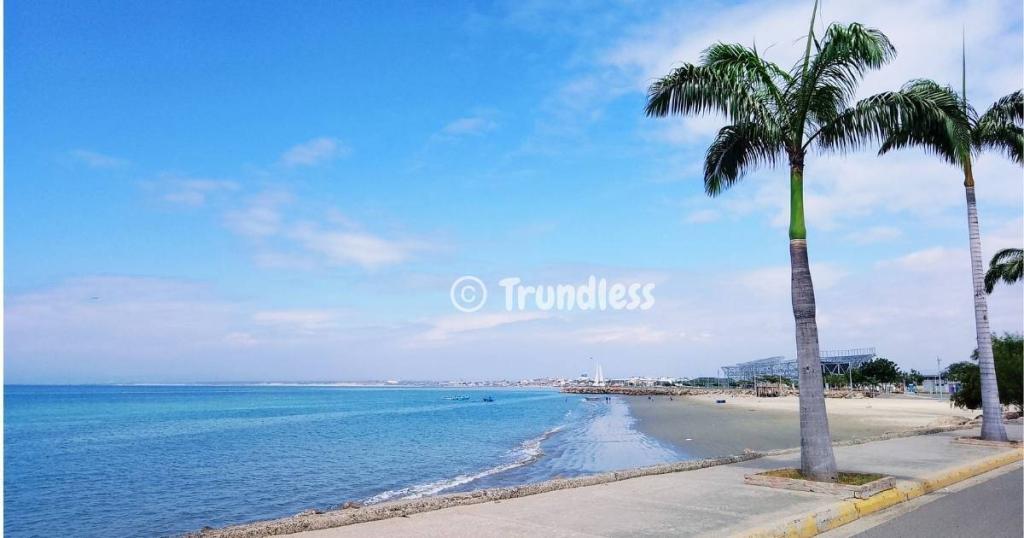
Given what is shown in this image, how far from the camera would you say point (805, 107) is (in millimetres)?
11461

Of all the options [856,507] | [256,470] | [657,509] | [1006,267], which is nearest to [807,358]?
[856,507]

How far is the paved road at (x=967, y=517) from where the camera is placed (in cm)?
812

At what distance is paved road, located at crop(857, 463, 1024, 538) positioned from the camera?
8.12 m

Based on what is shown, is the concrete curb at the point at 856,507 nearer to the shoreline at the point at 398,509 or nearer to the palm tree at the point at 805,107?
the palm tree at the point at 805,107

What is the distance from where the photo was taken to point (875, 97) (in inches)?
460

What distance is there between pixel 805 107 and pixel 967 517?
640 cm

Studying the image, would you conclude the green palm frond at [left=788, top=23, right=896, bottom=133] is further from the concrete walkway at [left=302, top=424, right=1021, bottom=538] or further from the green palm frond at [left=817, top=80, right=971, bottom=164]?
the concrete walkway at [left=302, top=424, right=1021, bottom=538]

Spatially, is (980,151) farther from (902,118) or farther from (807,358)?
(807,358)

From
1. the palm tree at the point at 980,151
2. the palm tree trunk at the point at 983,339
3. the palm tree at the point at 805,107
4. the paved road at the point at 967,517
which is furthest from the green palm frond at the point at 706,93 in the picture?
the palm tree trunk at the point at 983,339

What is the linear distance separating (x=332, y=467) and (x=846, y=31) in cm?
2252

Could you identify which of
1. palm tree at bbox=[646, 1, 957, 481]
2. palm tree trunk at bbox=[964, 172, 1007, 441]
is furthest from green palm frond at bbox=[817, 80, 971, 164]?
palm tree trunk at bbox=[964, 172, 1007, 441]

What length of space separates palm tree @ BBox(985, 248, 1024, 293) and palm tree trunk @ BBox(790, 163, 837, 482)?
30.0 metres

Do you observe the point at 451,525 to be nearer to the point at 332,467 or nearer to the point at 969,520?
the point at 969,520

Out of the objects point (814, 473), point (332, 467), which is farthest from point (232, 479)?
point (814, 473)
